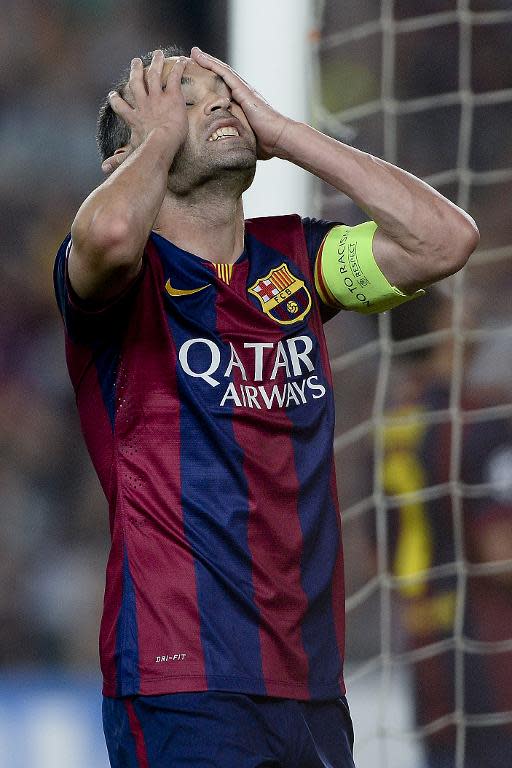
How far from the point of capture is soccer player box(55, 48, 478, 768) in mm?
1948

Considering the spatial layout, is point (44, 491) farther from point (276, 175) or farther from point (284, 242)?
point (284, 242)

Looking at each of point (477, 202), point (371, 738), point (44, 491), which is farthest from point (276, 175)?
point (44, 491)

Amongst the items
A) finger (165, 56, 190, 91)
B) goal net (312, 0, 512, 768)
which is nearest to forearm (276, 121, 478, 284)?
finger (165, 56, 190, 91)

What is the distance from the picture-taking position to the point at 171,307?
211 centimetres

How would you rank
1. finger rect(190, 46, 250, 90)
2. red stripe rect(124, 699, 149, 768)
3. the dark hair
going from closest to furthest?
red stripe rect(124, 699, 149, 768), finger rect(190, 46, 250, 90), the dark hair

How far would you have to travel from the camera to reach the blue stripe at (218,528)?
1953 millimetres

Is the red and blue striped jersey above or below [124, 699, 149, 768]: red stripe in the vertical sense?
above

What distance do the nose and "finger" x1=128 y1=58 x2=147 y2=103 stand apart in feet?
0.38

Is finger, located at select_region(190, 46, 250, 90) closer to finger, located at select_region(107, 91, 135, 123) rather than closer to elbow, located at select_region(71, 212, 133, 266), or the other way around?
finger, located at select_region(107, 91, 135, 123)

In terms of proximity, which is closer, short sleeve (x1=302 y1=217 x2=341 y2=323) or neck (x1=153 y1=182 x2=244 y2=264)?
neck (x1=153 y1=182 x2=244 y2=264)

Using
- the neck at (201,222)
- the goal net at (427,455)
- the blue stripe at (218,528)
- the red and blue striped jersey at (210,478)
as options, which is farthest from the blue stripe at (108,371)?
the goal net at (427,455)

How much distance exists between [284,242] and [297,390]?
1.12 feet

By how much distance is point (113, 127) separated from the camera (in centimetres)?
242

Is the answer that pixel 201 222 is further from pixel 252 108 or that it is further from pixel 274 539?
pixel 274 539
